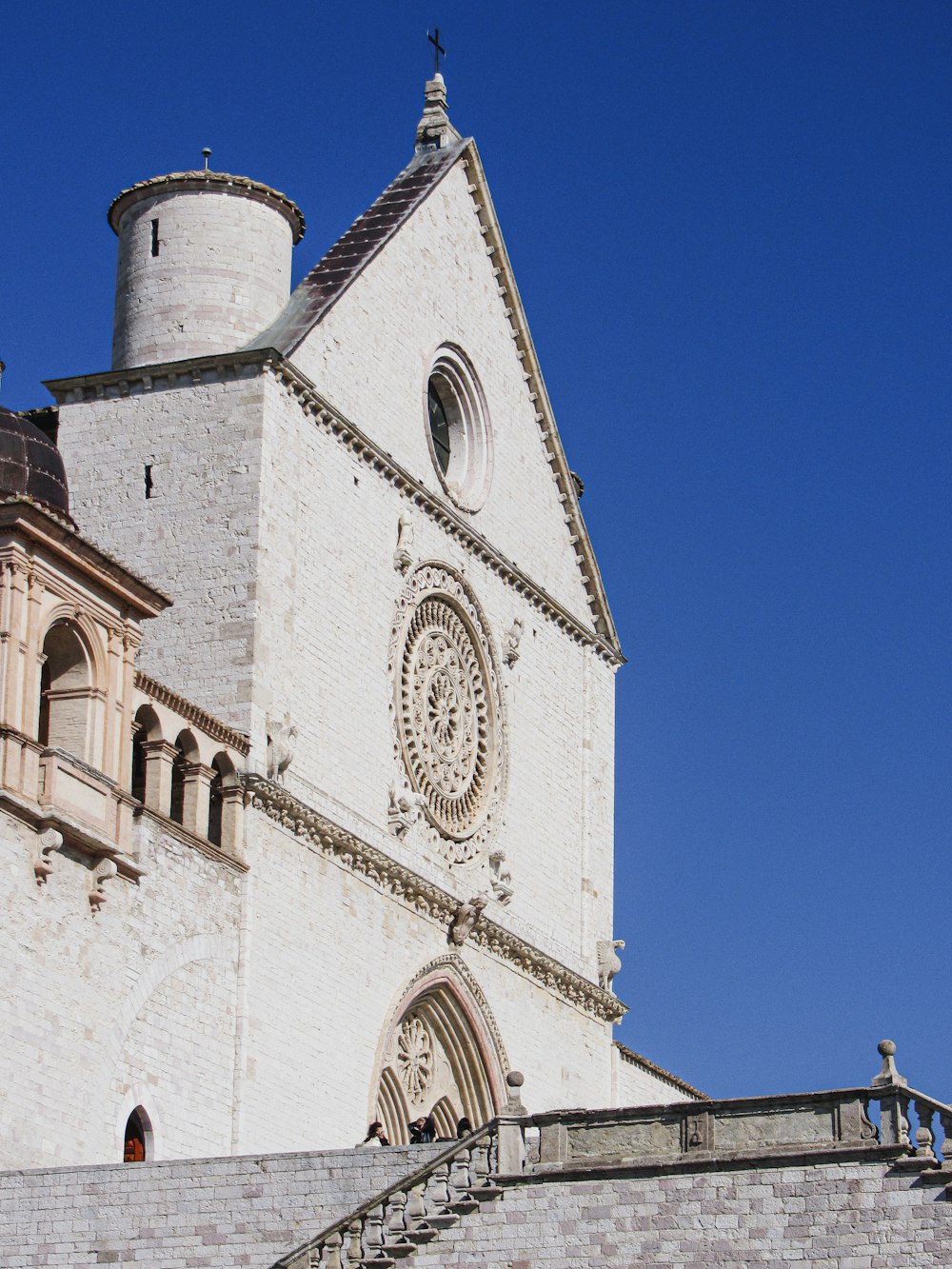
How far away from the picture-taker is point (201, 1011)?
32500 mm

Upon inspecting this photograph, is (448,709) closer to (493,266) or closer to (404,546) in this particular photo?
(404,546)

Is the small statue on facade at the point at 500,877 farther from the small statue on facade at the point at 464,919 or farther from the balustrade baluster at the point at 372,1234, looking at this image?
the balustrade baluster at the point at 372,1234

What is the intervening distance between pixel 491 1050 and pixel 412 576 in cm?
681

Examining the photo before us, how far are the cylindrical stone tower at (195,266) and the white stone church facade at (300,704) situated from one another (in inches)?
1.8

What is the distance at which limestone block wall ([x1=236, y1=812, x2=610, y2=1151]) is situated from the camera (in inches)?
1319

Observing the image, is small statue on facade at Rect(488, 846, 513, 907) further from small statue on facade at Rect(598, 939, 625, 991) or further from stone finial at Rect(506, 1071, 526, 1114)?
stone finial at Rect(506, 1071, 526, 1114)

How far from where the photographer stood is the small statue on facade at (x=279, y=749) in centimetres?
3478

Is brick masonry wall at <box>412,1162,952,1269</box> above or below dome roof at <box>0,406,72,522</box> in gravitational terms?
below

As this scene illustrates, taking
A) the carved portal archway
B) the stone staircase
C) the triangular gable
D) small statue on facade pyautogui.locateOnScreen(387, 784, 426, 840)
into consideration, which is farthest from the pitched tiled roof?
the stone staircase

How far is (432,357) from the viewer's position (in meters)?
41.5

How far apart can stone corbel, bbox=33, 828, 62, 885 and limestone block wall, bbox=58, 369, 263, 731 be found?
17.3 ft

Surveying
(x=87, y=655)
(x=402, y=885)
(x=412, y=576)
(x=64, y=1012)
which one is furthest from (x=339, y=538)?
(x=64, y=1012)

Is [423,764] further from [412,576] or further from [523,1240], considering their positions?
[523,1240]

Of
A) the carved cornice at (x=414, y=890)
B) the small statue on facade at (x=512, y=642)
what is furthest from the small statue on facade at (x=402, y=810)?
the small statue on facade at (x=512, y=642)
